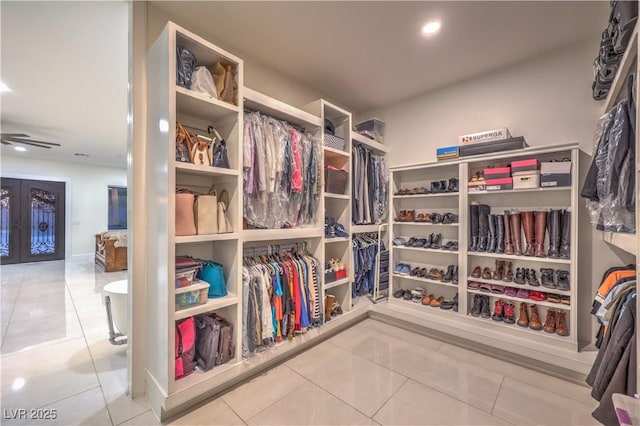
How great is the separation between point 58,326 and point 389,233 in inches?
156

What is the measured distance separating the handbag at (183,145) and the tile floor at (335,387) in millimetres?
1658

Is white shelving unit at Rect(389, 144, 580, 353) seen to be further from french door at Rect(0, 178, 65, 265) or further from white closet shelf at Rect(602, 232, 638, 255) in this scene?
french door at Rect(0, 178, 65, 265)

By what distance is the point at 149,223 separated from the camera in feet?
5.97

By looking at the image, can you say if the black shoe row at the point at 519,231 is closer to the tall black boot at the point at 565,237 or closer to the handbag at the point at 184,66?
the tall black boot at the point at 565,237

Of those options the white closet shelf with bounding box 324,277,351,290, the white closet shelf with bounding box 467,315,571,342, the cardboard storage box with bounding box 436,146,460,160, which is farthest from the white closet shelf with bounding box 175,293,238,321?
the cardboard storage box with bounding box 436,146,460,160

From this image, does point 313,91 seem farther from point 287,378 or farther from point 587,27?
point 287,378

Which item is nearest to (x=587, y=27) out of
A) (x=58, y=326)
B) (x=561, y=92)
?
(x=561, y=92)

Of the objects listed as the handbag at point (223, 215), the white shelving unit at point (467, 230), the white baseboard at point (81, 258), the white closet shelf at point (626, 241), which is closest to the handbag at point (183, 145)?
the handbag at point (223, 215)

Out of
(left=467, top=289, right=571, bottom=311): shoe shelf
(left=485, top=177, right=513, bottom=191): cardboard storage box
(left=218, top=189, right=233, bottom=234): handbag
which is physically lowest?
(left=467, top=289, right=571, bottom=311): shoe shelf

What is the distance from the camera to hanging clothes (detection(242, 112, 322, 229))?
212 centimetres

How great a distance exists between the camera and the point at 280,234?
7.50ft

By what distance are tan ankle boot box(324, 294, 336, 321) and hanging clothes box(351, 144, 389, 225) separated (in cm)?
93

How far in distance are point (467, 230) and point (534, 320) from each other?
0.94 meters

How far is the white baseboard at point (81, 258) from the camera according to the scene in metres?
7.20
